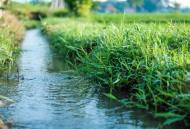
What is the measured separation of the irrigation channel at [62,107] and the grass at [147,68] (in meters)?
0.22

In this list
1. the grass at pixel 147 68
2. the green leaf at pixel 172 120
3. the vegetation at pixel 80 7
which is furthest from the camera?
the vegetation at pixel 80 7

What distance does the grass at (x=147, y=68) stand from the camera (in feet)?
18.4

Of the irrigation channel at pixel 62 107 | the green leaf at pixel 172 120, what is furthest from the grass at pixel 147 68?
the irrigation channel at pixel 62 107

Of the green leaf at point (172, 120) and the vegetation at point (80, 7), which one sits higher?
the vegetation at point (80, 7)

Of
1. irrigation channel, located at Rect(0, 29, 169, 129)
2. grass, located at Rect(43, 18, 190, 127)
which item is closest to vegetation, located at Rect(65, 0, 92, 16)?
grass, located at Rect(43, 18, 190, 127)

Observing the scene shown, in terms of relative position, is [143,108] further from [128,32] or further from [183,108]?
[128,32]

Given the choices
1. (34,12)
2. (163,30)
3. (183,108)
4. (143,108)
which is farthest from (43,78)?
(34,12)

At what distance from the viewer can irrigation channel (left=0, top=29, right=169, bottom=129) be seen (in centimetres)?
541

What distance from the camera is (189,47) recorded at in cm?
800

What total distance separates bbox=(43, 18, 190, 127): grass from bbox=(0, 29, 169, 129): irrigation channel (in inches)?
8.7

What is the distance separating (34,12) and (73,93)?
141 ft

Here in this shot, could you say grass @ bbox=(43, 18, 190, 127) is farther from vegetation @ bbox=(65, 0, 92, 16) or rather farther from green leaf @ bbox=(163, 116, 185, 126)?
vegetation @ bbox=(65, 0, 92, 16)

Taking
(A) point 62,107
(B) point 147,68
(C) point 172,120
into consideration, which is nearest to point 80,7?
(B) point 147,68

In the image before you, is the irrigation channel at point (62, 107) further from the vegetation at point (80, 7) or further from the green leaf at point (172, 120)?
the vegetation at point (80, 7)
